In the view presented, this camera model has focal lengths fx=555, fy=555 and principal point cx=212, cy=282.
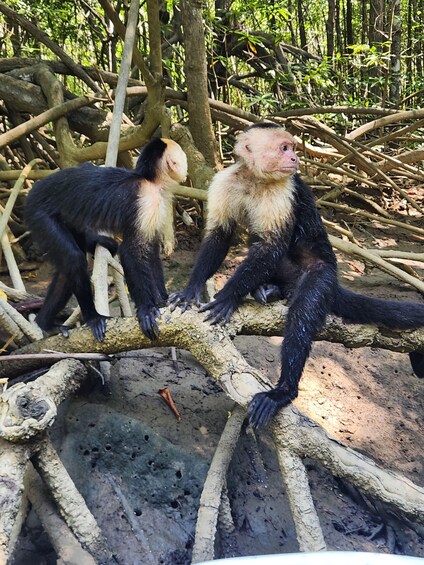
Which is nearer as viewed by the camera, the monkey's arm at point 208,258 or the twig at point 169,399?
the monkey's arm at point 208,258

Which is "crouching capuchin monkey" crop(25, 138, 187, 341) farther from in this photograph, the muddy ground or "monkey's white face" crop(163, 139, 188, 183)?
the muddy ground

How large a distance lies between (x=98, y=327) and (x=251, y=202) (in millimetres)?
1188

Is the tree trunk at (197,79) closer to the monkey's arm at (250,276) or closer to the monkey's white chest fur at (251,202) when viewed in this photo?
the monkey's white chest fur at (251,202)

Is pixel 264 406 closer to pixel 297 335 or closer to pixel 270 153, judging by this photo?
pixel 297 335

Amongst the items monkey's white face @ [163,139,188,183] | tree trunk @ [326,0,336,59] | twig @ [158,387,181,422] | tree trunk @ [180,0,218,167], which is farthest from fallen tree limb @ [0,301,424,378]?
tree trunk @ [326,0,336,59]

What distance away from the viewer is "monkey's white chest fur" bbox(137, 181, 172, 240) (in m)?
3.31

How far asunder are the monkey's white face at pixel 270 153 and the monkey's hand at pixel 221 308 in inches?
32.2

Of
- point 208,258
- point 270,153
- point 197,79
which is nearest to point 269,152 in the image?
point 270,153

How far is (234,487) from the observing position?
338 centimetres

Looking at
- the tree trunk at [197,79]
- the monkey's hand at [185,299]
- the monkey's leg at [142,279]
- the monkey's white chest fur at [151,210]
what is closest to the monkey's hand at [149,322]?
the monkey's leg at [142,279]

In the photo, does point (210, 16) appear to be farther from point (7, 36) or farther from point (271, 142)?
point (271, 142)

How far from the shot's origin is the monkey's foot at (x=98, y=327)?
10.1 feet

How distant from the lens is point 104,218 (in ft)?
A: 11.0

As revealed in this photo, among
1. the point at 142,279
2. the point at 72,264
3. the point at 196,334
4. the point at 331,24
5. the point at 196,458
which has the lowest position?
the point at 196,458
